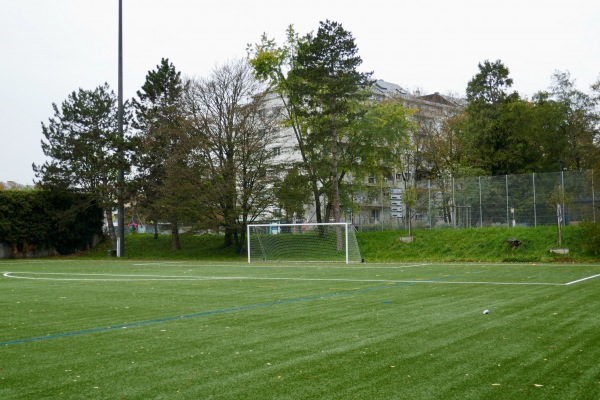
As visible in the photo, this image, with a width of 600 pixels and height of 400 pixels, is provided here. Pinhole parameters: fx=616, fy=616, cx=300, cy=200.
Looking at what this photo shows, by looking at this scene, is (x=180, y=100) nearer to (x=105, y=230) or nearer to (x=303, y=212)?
(x=303, y=212)

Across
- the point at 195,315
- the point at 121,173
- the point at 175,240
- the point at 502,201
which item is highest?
the point at 121,173

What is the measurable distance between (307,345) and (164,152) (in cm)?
3653

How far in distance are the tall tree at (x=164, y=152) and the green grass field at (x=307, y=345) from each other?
25.8 meters

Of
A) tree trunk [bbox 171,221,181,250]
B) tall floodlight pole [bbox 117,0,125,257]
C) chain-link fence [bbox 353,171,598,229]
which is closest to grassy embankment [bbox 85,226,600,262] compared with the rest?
chain-link fence [bbox 353,171,598,229]

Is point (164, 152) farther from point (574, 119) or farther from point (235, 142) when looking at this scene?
point (574, 119)

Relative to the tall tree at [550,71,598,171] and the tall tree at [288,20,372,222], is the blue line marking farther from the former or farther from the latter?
the tall tree at [550,71,598,171]

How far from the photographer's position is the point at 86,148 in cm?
4178

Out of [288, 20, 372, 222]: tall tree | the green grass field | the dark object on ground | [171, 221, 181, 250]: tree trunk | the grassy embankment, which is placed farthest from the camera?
[171, 221, 181, 250]: tree trunk

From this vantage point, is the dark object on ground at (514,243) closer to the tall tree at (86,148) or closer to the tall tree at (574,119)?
the tall tree at (574,119)

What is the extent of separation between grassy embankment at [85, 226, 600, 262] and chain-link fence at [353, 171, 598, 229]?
110 centimetres

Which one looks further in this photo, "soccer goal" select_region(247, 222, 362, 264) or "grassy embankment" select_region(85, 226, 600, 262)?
"soccer goal" select_region(247, 222, 362, 264)

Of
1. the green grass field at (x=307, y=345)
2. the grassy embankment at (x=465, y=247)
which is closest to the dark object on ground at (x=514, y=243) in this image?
the grassy embankment at (x=465, y=247)

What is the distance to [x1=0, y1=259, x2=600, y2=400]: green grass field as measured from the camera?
4.88 metres

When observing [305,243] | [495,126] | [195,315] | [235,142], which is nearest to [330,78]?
[235,142]
